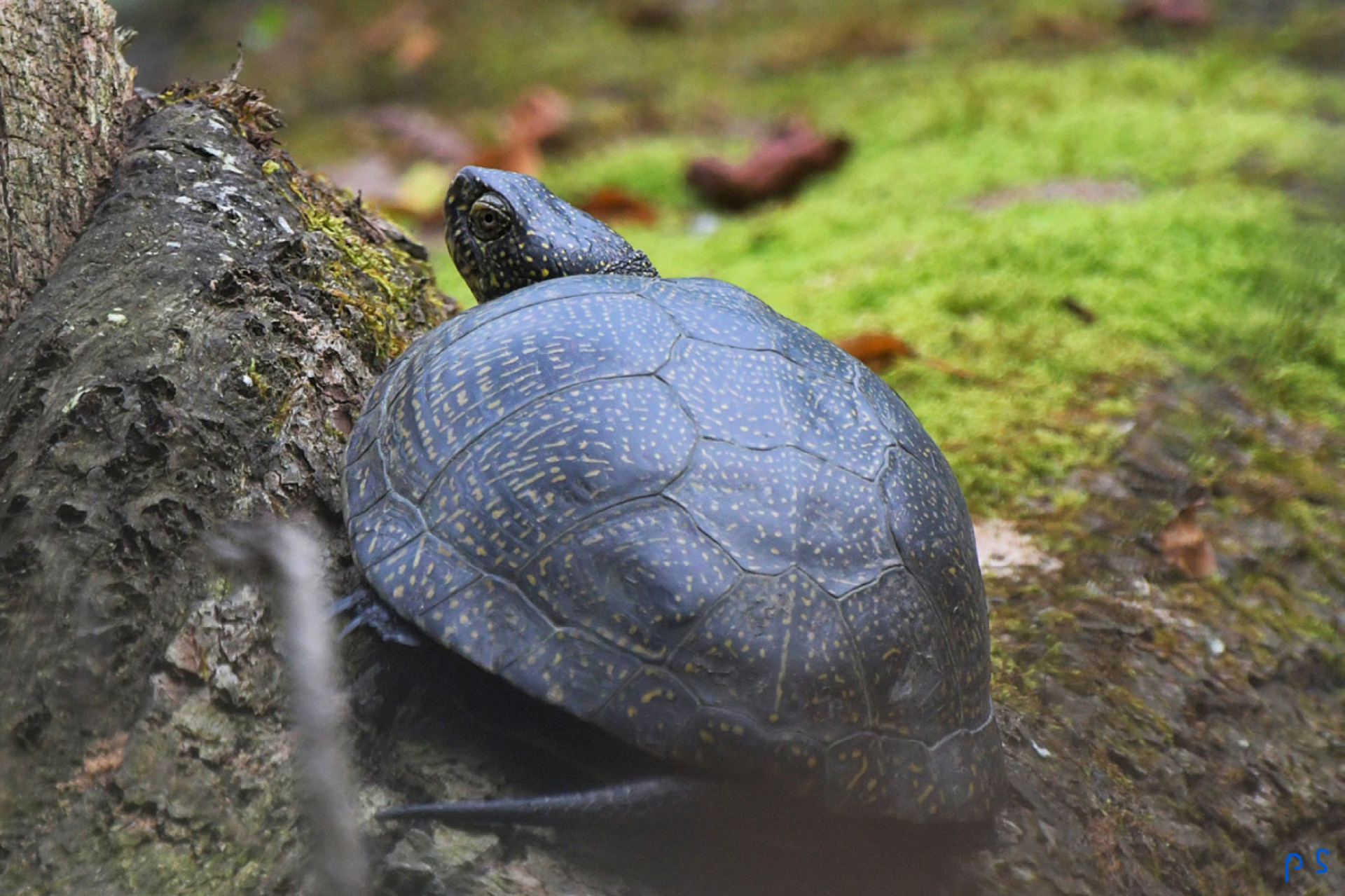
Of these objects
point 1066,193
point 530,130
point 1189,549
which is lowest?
point 1189,549

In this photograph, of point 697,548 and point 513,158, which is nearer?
point 697,548

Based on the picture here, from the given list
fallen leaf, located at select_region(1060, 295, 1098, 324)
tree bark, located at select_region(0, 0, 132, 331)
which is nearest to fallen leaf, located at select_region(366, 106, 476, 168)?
fallen leaf, located at select_region(1060, 295, 1098, 324)

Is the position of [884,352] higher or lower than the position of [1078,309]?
higher

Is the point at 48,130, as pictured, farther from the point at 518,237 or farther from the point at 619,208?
the point at 619,208

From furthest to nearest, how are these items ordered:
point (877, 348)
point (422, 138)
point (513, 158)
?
point (422, 138)
point (513, 158)
point (877, 348)

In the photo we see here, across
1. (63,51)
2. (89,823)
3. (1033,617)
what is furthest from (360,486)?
(1033,617)

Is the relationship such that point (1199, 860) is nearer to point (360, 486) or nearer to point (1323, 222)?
point (1323, 222)

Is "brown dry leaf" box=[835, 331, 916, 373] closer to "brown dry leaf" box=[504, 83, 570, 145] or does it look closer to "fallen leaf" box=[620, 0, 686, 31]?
"brown dry leaf" box=[504, 83, 570, 145]

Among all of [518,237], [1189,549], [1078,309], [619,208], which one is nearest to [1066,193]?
[1078,309]

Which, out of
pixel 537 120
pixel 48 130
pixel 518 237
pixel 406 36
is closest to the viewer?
pixel 48 130
